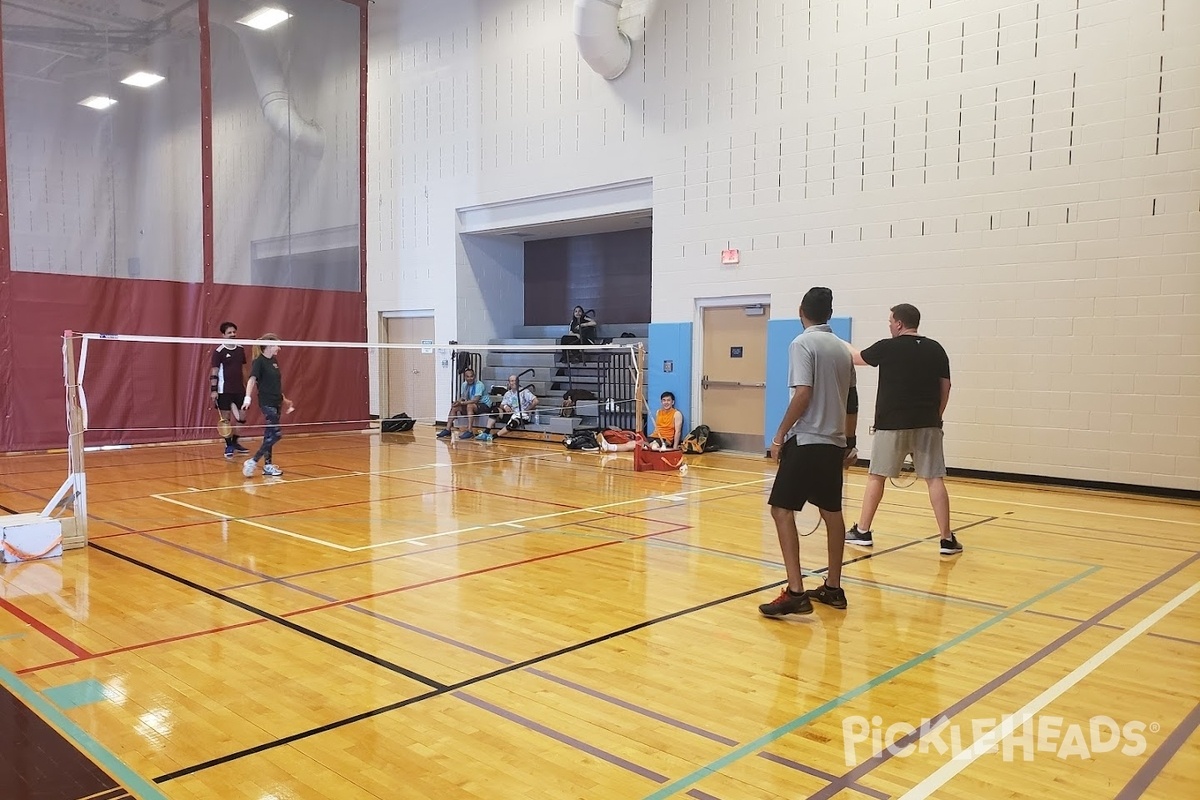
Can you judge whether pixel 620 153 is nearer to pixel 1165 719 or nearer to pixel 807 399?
pixel 807 399

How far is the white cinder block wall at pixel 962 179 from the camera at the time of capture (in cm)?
991

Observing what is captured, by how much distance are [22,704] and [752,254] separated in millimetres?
11432

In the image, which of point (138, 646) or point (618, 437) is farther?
point (618, 437)

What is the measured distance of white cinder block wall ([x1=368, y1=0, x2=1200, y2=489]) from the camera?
390 inches

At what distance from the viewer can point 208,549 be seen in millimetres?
6973

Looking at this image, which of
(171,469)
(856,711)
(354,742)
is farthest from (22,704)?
(171,469)

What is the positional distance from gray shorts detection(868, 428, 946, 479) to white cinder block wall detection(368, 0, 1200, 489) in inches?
199

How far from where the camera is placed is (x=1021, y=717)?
147 inches

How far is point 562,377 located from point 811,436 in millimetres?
12703

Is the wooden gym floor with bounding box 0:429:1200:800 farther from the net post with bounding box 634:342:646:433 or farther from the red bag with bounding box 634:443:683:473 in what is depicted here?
the net post with bounding box 634:342:646:433

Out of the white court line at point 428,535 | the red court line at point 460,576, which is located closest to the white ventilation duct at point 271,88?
the white court line at point 428,535

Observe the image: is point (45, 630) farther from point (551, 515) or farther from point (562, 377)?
point (562, 377)

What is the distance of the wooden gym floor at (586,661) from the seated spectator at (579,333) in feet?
28.7

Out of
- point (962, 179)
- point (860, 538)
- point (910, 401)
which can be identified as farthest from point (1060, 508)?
point (962, 179)
